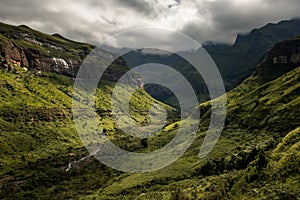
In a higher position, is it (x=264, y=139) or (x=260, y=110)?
(x=260, y=110)

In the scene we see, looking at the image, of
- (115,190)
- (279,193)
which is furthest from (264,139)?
(279,193)

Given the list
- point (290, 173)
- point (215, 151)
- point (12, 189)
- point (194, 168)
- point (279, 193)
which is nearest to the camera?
point (279, 193)

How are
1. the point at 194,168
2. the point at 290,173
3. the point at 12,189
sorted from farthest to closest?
the point at 12,189, the point at 194,168, the point at 290,173

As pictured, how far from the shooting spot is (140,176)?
165875mm

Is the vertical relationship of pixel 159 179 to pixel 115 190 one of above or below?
above

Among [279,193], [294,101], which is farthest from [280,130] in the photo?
[279,193]

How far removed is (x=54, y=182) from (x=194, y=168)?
99308mm

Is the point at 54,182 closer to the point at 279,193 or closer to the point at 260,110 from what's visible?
the point at 260,110

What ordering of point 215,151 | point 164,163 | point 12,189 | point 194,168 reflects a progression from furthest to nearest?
point 12,189, point 164,163, point 215,151, point 194,168

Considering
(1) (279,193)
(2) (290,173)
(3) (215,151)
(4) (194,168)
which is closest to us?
(1) (279,193)


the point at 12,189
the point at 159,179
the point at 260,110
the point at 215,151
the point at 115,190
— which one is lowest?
the point at 12,189

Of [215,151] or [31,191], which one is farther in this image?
[31,191]

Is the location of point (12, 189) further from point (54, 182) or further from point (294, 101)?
point (294, 101)

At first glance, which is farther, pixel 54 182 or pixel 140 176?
pixel 54 182
